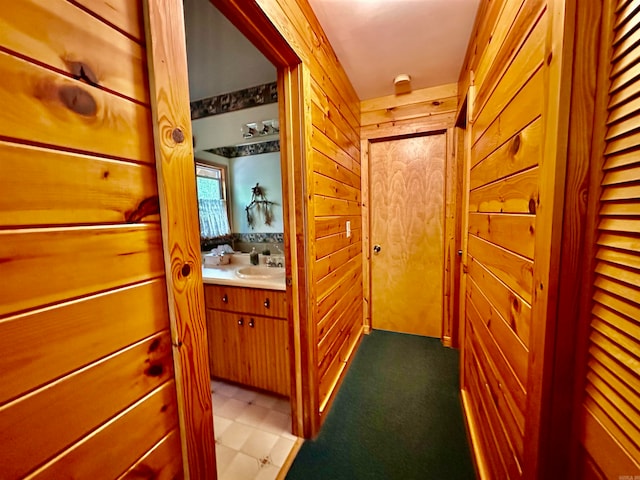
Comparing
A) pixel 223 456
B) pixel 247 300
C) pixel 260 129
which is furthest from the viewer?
pixel 260 129

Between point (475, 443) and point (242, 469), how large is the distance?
1.25 metres

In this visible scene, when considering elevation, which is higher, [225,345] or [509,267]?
[509,267]

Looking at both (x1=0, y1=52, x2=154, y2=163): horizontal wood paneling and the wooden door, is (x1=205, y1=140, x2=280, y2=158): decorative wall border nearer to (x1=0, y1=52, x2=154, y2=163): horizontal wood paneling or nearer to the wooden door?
the wooden door

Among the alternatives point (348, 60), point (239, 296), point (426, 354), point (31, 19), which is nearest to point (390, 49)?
point (348, 60)

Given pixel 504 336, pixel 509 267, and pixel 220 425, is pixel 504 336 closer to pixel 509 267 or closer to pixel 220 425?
pixel 509 267

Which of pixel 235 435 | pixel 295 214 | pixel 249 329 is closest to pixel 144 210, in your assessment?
pixel 295 214

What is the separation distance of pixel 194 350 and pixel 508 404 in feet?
3.59

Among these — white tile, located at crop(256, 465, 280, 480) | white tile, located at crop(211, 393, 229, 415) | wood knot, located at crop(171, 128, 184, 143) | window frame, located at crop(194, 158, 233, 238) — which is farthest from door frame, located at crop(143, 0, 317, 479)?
window frame, located at crop(194, 158, 233, 238)

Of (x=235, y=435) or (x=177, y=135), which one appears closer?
(x=177, y=135)

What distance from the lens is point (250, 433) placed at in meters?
1.54

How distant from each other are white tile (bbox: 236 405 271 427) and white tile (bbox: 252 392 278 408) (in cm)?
3

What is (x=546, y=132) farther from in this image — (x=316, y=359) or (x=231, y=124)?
(x=231, y=124)

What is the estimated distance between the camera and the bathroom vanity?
167 centimetres

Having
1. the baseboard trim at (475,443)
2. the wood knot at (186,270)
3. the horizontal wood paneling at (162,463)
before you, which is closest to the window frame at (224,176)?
the wood knot at (186,270)
